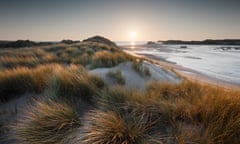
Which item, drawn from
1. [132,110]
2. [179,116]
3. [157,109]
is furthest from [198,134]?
[132,110]

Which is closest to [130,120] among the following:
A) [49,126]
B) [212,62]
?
[49,126]

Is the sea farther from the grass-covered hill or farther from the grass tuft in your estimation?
the grass tuft

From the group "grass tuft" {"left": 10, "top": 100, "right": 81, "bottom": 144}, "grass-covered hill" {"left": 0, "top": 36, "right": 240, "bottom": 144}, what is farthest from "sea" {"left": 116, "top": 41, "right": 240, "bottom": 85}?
"grass tuft" {"left": 10, "top": 100, "right": 81, "bottom": 144}

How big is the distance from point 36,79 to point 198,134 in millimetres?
3732

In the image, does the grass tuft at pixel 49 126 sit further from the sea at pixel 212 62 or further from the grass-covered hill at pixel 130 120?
the sea at pixel 212 62

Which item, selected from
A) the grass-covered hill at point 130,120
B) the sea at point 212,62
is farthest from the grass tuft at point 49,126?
the sea at point 212,62

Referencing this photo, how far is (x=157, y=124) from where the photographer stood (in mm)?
2279

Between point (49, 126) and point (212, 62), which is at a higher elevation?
point (49, 126)

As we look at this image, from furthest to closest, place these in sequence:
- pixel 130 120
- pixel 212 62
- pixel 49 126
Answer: pixel 212 62 → pixel 49 126 → pixel 130 120

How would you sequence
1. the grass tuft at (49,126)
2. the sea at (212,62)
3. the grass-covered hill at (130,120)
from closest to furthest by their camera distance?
1. the grass-covered hill at (130,120)
2. the grass tuft at (49,126)
3. the sea at (212,62)

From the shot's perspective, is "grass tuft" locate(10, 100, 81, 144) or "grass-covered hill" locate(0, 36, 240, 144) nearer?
"grass-covered hill" locate(0, 36, 240, 144)

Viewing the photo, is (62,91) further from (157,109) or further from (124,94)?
(157,109)

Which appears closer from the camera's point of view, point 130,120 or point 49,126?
point 130,120

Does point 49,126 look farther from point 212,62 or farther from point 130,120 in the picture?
point 212,62
